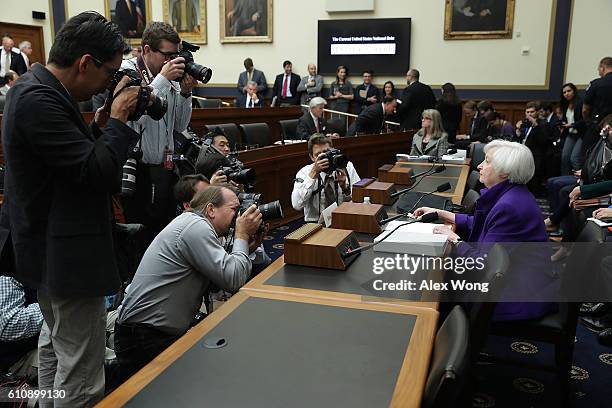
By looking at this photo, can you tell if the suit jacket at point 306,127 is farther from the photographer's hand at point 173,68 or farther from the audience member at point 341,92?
the photographer's hand at point 173,68

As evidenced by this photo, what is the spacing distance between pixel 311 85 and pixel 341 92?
58 cm

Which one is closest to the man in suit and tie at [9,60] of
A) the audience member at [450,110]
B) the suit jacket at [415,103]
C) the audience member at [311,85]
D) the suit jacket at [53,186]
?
the audience member at [311,85]

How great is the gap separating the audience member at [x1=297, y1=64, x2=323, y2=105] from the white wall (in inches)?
168

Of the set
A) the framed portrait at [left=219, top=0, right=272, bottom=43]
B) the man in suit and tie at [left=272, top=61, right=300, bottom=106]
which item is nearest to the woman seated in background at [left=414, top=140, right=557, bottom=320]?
the man in suit and tie at [left=272, top=61, right=300, bottom=106]

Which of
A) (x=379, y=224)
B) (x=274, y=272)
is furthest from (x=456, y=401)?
(x=379, y=224)

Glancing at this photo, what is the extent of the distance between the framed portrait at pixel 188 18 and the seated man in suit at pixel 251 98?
5.61 feet

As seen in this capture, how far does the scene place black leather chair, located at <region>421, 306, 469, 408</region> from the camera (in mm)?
1067

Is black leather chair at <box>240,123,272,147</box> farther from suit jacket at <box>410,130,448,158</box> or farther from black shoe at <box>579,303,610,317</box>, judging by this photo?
black shoe at <box>579,303,610,317</box>

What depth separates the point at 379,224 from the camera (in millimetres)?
2453

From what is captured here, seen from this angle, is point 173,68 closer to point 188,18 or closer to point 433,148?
point 433,148

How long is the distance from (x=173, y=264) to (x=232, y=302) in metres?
0.39

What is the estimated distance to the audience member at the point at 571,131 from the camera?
6523mm

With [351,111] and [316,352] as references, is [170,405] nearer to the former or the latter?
[316,352]

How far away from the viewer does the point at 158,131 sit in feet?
9.12
